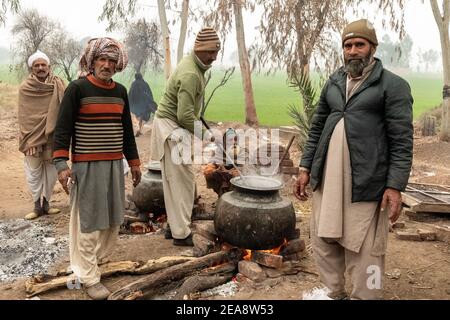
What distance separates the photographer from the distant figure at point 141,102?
13.3m

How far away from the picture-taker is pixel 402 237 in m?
4.95

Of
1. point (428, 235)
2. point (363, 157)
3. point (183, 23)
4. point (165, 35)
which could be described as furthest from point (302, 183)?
point (183, 23)

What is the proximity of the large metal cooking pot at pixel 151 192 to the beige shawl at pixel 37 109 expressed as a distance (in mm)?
1372

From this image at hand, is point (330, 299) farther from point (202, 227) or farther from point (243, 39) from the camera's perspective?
point (243, 39)

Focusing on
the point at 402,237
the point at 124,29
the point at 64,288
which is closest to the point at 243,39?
the point at 124,29

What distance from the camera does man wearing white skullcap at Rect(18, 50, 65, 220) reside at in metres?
5.37

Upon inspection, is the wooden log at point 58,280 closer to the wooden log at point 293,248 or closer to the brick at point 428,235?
the wooden log at point 293,248

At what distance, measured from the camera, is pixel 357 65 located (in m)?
2.69

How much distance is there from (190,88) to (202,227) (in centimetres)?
143

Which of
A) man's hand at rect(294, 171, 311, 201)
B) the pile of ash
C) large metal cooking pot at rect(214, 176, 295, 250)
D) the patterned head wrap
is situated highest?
the patterned head wrap

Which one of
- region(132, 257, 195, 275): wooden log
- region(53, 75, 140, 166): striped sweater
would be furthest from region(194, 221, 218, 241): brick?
region(53, 75, 140, 166): striped sweater

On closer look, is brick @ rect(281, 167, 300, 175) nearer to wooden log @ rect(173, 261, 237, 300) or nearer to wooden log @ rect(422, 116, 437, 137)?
wooden log @ rect(173, 261, 237, 300)

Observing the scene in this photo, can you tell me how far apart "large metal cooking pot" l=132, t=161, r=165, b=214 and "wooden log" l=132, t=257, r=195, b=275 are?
1.34 meters

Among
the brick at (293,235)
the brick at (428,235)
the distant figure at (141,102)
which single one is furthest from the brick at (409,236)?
the distant figure at (141,102)
